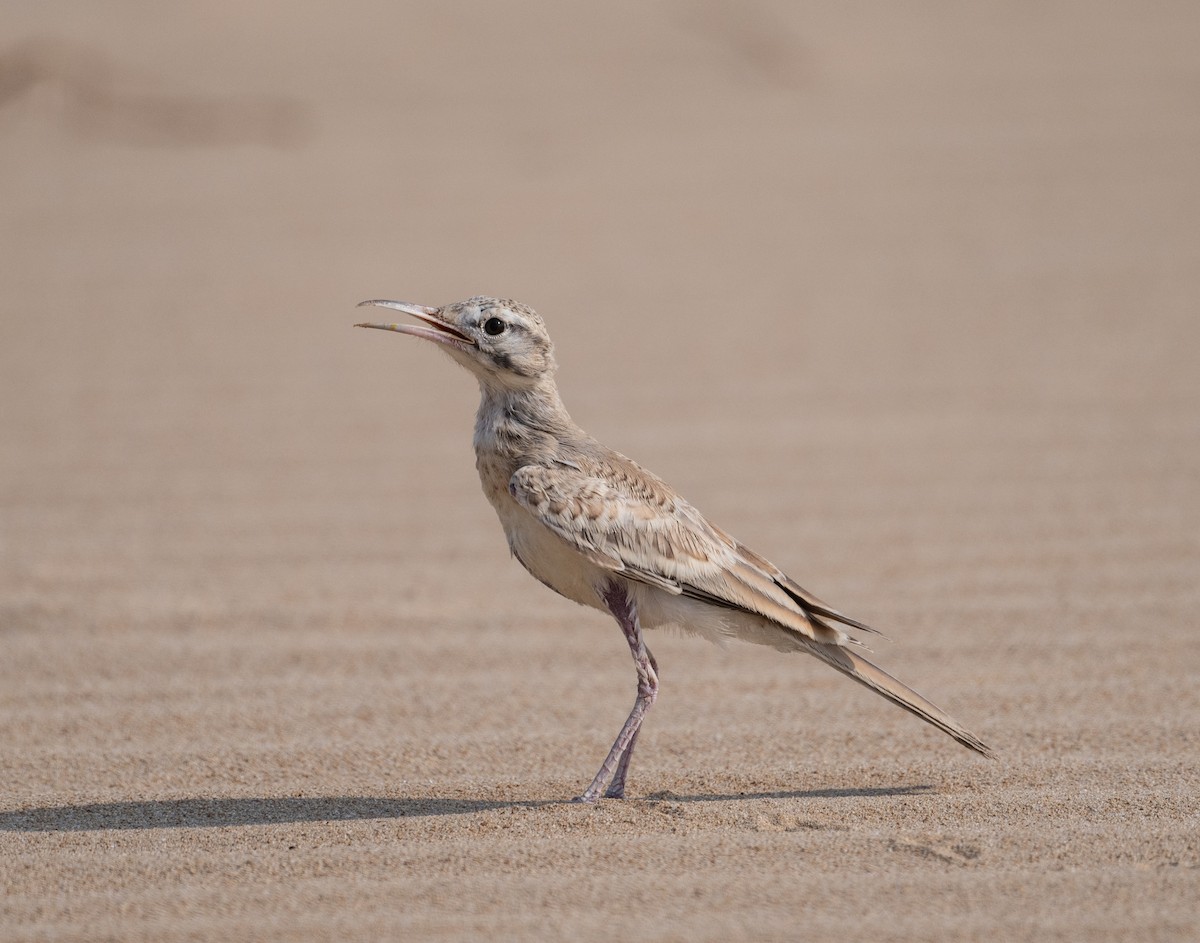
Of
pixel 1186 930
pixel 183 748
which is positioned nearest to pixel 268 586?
pixel 183 748

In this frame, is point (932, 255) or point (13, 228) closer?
point (932, 255)

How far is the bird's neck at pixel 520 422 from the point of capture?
5199 millimetres

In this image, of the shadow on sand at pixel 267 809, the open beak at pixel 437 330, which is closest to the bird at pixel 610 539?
the open beak at pixel 437 330

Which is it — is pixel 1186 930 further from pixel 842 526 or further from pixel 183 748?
pixel 842 526

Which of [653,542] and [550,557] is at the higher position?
[653,542]

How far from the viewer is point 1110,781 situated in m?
5.17

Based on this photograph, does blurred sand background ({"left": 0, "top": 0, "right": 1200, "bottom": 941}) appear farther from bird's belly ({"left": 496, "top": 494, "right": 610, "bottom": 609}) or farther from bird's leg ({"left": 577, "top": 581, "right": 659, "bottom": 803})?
bird's belly ({"left": 496, "top": 494, "right": 610, "bottom": 609})

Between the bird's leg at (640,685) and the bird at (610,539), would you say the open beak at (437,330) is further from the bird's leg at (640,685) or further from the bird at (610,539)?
the bird's leg at (640,685)

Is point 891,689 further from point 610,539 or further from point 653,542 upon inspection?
point 610,539

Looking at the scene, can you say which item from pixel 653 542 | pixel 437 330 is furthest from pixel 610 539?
pixel 437 330

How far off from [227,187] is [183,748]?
12372mm

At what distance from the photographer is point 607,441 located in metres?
10.3

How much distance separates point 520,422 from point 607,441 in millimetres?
5077

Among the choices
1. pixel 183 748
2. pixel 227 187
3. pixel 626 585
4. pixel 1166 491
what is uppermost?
pixel 227 187
